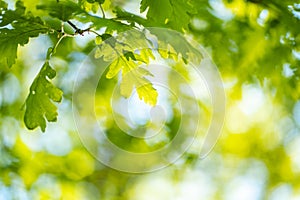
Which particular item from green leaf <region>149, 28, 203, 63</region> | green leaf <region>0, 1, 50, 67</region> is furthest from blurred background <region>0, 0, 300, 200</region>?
green leaf <region>0, 1, 50, 67</region>

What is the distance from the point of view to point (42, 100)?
0.99 metres

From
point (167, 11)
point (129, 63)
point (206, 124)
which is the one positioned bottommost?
point (206, 124)

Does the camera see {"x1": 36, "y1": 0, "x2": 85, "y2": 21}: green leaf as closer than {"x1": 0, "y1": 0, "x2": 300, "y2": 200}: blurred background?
Yes

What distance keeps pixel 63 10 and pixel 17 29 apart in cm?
9

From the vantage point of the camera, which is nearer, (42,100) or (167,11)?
(167,11)

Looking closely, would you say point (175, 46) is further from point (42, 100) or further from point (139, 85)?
point (42, 100)

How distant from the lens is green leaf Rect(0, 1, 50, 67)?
0.91 meters

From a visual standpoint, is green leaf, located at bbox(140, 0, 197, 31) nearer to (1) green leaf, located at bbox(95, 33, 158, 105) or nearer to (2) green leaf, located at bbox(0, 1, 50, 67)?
(1) green leaf, located at bbox(95, 33, 158, 105)

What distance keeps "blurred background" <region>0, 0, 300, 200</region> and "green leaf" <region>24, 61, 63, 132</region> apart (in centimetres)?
17

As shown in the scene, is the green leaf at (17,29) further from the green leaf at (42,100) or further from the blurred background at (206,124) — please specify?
the blurred background at (206,124)

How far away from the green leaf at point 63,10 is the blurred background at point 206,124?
0.46ft

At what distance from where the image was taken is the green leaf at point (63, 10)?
3.08 feet

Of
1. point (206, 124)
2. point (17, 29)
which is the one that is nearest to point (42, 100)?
point (17, 29)

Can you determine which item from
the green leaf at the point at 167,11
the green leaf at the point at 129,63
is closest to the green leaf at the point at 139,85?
the green leaf at the point at 129,63
